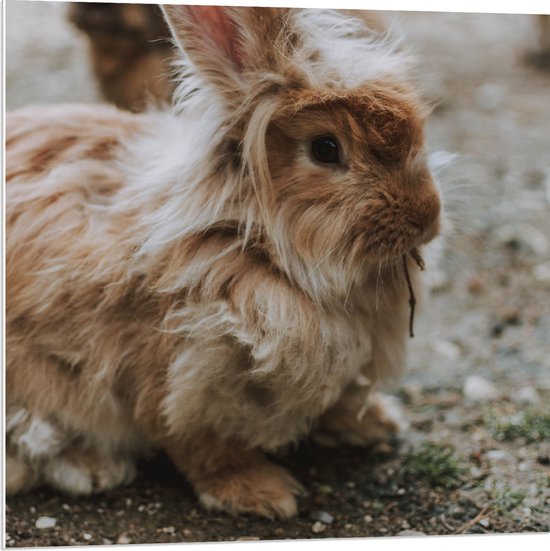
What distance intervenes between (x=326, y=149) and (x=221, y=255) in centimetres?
29

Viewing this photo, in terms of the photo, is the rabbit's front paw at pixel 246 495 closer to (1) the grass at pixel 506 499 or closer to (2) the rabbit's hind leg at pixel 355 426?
(2) the rabbit's hind leg at pixel 355 426

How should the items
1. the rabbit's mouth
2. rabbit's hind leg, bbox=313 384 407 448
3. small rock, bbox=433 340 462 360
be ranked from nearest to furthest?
the rabbit's mouth < rabbit's hind leg, bbox=313 384 407 448 < small rock, bbox=433 340 462 360

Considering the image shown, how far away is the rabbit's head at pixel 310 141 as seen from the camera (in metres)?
1.59

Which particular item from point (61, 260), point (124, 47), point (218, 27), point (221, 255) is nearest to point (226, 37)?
point (218, 27)

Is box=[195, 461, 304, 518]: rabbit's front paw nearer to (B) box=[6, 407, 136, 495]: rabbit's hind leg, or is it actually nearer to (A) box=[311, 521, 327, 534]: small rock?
(A) box=[311, 521, 327, 534]: small rock

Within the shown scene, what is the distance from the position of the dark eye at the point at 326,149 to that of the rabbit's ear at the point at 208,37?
20 centimetres

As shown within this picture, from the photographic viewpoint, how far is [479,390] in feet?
7.64

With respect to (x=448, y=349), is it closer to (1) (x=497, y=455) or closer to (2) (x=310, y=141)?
(1) (x=497, y=455)

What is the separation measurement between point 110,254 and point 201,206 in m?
0.22

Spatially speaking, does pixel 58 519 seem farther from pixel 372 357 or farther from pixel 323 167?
pixel 323 167

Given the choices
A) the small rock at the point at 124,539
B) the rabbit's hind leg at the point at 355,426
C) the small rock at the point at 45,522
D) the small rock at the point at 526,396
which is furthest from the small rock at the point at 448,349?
the small rock at the point at 45,522

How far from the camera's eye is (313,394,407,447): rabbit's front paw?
83.7 inches

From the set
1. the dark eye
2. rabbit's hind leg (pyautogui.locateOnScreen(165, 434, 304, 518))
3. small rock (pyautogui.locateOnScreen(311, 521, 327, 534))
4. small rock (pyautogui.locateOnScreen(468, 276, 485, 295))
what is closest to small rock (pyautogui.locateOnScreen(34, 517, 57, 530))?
rabbit's hind leg (pyautogui.locateOnScreen(165, 434, 304, 518))

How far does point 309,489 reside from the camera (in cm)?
201
